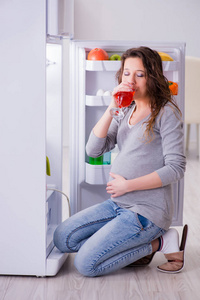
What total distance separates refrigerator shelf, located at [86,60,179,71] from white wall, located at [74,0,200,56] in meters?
3.81

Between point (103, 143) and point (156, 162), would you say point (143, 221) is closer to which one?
point (156, 162)

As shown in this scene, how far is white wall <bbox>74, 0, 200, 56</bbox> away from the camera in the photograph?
601 centimetres

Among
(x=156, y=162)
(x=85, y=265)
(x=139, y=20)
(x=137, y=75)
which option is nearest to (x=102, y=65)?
(x=137, y=75)

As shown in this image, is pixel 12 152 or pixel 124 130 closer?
pixel 12 152

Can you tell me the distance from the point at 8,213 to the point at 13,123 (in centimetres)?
34

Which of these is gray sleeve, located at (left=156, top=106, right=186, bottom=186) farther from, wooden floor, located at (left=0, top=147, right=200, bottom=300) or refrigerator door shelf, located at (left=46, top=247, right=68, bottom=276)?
refrigerator door shelf, located at (left=46, top=247, right=68, bottom=276)

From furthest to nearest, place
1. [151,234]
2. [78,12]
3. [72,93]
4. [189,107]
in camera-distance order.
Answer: [78,12] < [189,107] < [72,93] < [151,234]

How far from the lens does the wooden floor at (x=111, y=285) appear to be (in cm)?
169

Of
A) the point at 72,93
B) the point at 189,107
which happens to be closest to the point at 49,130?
the point at 72,93

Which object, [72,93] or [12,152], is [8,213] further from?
[72,93]

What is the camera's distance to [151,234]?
1.85m

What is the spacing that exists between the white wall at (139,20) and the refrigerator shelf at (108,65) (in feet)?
12.5

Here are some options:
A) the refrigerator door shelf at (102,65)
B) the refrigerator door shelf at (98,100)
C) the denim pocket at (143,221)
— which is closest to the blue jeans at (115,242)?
the denim pocket at (143,221)

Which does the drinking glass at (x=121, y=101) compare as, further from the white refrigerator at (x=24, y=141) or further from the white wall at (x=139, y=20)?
the white wall at (x=139, y=20)
